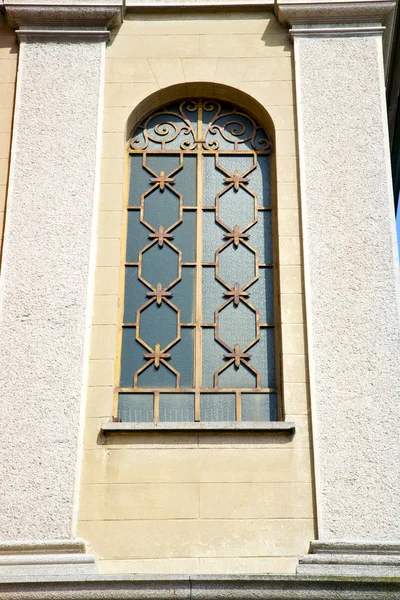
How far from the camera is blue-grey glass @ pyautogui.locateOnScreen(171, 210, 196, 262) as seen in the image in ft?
36.1

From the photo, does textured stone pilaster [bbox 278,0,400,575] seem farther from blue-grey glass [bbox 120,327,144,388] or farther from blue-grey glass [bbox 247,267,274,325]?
blue-grey glass [bbox 120,327,144,388]

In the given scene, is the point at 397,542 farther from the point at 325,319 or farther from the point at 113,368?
the point at 113,368

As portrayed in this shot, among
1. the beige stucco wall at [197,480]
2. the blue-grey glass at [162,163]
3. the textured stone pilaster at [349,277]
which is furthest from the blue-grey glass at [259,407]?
the blue-grey glass at [162,163]

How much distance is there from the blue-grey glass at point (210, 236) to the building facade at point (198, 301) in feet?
0.11

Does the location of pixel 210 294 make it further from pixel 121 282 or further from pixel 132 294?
pixel 121 282

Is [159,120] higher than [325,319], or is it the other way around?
[159,120]

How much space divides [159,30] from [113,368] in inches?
165

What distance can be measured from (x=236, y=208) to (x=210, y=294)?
1048mm

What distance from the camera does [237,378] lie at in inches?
408

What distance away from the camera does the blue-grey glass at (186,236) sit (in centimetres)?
1100

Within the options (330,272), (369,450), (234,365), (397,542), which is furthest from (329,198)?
(397,542)

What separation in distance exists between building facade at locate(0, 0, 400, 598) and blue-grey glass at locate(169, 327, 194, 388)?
0.02 m

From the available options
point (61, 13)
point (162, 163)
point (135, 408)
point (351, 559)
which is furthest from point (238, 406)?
point (61, 13)

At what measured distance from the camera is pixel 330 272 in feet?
34.2
